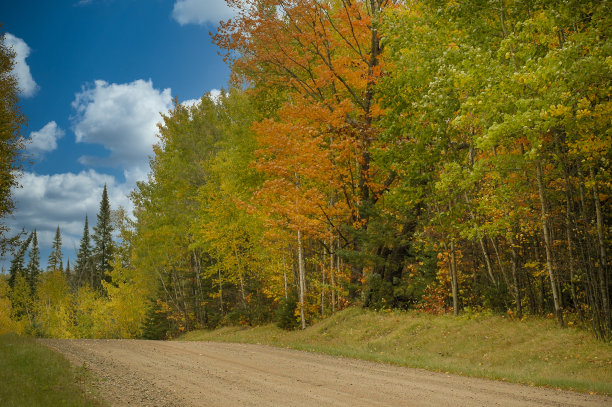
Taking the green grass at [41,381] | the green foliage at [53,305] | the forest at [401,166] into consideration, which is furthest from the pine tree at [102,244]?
the green grass at [41,381]

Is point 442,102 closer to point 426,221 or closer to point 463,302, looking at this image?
point 426,221

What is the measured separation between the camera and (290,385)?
7422 mm

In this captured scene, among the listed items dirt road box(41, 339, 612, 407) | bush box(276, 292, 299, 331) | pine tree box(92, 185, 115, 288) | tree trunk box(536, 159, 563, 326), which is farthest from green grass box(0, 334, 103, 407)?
pine tree box(92, 185, 115, 288)

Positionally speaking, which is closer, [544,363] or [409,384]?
[409,384]

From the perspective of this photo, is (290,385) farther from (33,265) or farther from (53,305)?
(33,265)

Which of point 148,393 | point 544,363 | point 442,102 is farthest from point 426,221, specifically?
point 148,393

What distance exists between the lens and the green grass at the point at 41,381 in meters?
6.18

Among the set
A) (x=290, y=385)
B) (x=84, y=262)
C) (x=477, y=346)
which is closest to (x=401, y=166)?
(x=477, y=346)

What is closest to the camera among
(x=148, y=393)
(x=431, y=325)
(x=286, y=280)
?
(x=148, y=393)

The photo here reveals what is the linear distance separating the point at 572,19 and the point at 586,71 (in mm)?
1926

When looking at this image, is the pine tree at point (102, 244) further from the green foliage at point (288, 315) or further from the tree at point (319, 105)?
the tree at point (319, 105)

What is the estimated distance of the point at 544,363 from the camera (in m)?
9.23

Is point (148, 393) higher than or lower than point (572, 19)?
lower

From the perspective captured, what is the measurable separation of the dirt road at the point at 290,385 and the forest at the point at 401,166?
13.2 feet
